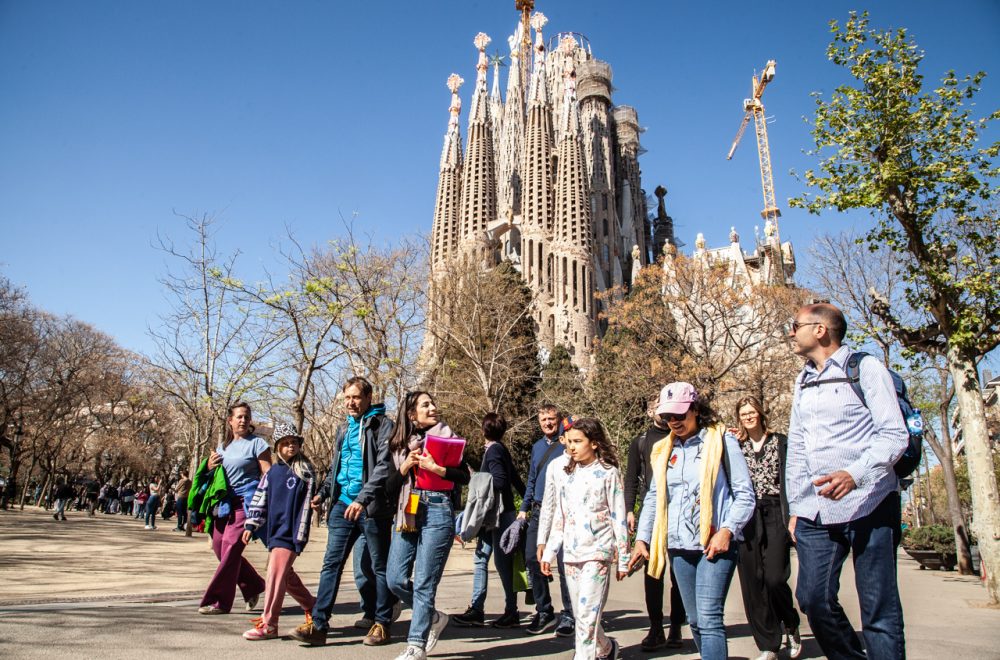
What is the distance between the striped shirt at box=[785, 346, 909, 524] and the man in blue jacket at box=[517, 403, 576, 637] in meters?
2.01

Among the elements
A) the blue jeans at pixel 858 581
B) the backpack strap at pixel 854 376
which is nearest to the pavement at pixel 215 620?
the blue jeans at pixel 858 581

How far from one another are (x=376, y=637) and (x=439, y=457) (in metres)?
1.21

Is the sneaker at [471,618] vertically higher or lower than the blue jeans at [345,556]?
lower

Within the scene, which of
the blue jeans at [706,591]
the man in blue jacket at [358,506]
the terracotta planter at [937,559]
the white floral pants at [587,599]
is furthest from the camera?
the terracotta planter at [937,559]

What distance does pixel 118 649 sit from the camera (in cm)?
367

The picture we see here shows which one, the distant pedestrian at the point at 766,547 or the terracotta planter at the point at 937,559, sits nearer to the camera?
the distant pedestrian at the point at 766,547

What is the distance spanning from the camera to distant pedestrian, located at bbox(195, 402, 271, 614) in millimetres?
4988

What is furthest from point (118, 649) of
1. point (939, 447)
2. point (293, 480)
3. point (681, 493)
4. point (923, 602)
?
point (939, 447)

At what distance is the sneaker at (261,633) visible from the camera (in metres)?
4.16

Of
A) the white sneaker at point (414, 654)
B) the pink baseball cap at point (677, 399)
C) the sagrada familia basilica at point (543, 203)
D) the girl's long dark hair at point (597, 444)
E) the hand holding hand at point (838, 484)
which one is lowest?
the white sneaker at point (414, 654)

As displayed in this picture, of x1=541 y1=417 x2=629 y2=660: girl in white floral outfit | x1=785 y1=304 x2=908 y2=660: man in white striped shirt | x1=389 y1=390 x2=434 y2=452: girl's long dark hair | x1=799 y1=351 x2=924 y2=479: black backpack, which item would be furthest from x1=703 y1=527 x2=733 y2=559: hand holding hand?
x1=389 y1=390 x2=434 y2=452: girl's long dark hair

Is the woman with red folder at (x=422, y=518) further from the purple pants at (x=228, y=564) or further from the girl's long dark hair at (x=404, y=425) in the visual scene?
the purple pants at (x=228, y=564)

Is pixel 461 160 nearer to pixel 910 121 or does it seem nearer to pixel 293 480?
pixel 910 121

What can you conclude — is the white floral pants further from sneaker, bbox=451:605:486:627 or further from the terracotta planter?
the terracotta planter
